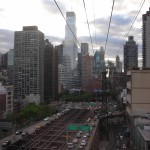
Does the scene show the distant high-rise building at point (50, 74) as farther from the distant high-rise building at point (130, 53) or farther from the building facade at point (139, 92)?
the building facade at point (139, 92)

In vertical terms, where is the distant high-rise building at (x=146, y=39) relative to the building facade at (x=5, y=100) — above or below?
above

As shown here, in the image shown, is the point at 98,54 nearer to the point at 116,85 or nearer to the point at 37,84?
the point at 37,84

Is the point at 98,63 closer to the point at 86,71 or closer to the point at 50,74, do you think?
the point at 50,74

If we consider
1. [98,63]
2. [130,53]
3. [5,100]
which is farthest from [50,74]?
[5,100]

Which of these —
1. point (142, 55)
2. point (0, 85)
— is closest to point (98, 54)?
point (142, 55)

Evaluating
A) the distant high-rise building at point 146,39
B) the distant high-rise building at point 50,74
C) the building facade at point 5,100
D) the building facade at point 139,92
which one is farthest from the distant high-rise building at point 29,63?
the building facade at point 139,92

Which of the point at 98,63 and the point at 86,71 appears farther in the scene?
the point at 86,71

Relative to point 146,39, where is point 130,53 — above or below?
below
